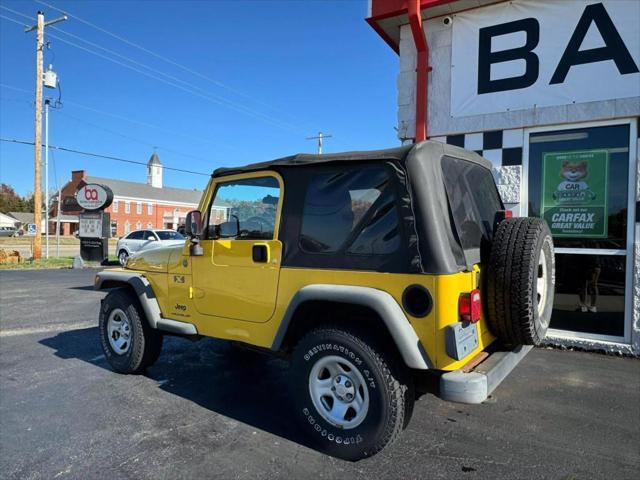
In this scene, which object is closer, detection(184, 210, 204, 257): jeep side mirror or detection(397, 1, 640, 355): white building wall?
detection(184, 210, 204, 257): jeep side mirror

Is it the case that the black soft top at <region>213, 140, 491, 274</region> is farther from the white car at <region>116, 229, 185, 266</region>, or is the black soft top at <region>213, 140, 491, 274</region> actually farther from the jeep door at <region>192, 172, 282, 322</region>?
the white car at <region>116, 229, 185, 266</region>

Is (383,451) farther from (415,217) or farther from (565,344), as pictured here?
(565,344)

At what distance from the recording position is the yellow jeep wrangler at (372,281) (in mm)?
2588

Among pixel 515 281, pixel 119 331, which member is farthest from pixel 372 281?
pixel 119 331

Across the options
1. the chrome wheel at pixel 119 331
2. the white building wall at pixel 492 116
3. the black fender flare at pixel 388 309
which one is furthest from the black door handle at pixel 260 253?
the white building wall at pixel 492 116

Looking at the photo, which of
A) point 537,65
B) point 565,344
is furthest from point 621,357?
point 537,65

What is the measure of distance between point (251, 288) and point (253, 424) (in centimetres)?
101

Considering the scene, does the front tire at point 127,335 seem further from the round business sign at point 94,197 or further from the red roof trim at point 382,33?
the round business sign at point 94,197

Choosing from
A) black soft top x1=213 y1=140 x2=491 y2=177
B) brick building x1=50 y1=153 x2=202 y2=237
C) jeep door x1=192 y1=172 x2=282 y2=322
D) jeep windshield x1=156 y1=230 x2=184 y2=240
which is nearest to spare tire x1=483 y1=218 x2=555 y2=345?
black soft top x1=213 y1=140 x2=491 y2=177

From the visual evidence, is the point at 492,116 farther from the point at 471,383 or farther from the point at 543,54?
the point at 471,383

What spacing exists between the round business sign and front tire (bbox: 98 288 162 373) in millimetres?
13143

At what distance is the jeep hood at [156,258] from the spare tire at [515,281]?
259cm

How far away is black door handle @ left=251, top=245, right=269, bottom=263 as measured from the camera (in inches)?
128

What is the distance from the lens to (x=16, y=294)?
30.9 feet
